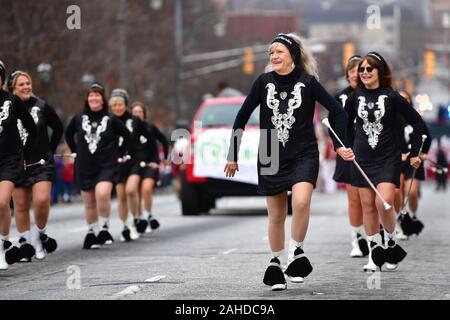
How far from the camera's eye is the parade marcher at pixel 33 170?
1535 cm

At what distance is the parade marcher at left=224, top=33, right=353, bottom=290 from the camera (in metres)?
11.9

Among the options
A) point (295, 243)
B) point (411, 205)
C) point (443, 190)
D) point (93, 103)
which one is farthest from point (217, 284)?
point (443, 190)

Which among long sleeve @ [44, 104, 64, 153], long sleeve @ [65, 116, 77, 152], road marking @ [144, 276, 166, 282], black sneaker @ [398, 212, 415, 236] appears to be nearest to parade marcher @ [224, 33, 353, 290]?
road marking @ [144, 276, 166, 282]

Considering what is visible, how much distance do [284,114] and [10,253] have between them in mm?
3920

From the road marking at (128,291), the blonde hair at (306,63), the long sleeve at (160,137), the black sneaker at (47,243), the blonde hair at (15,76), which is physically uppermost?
the blonde hair at (306,63)

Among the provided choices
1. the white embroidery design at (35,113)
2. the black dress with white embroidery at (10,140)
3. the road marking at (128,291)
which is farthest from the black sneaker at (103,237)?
the road marking at (128,291)

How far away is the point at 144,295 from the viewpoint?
1146 cm

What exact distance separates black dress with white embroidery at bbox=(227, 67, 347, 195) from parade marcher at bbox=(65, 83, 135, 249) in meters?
5.98

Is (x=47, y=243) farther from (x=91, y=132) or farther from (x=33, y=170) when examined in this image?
(x=91, y=132)

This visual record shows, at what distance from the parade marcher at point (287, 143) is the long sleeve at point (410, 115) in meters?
1.87

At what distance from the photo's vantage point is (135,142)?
2050 cm

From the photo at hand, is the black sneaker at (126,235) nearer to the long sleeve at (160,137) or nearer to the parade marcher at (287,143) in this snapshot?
the long sleeve at (160,137)

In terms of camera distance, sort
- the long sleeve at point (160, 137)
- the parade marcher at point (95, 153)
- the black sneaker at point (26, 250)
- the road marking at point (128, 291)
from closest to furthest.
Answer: the road marking at point (128, 291) → the black sneaker at point (26, 250) → the parade marcher at point (95, 153) → the long sleeve at point (160, 137)

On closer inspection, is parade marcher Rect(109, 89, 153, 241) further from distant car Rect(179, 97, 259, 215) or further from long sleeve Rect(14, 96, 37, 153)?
distant car Rect(179, 97, 259, 215)
